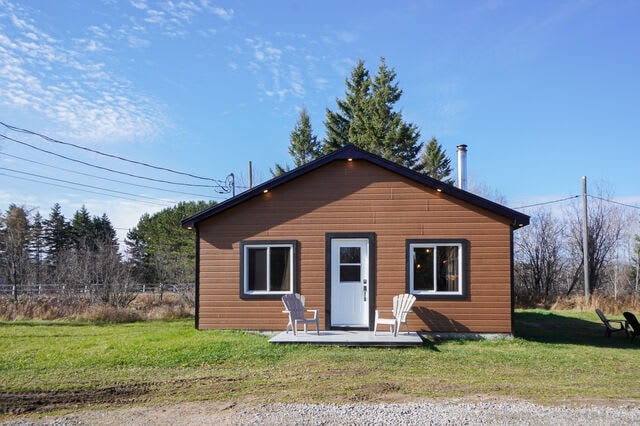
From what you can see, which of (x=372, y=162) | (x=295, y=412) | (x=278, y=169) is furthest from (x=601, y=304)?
(x=278, y=169)

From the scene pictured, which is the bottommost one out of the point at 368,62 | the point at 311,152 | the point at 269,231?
the point at 269,231

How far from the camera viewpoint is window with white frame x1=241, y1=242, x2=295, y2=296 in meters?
10.9

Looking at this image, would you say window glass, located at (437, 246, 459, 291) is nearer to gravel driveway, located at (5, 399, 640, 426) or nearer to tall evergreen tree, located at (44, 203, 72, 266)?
gravel driveway, located at (5, 399, 640, 426)

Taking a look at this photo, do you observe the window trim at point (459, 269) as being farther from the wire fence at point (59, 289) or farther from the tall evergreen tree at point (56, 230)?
the tall evergreen tree at point (56, 230)

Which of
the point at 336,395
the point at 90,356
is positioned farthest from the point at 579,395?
the point at 90,356

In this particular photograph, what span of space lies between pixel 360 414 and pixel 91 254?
18993 mm

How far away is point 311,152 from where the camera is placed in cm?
3328

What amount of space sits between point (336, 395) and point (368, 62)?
28841 mm

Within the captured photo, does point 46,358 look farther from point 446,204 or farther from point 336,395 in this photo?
point 446,204

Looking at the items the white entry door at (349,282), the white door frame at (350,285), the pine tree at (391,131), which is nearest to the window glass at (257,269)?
the white door frame at (350,285)

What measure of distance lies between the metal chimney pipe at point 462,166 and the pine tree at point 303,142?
2112 cm

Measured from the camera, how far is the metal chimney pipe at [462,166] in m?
11.9

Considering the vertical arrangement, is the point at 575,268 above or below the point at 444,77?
below

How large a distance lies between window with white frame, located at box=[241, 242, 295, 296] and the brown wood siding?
0.19 metres
